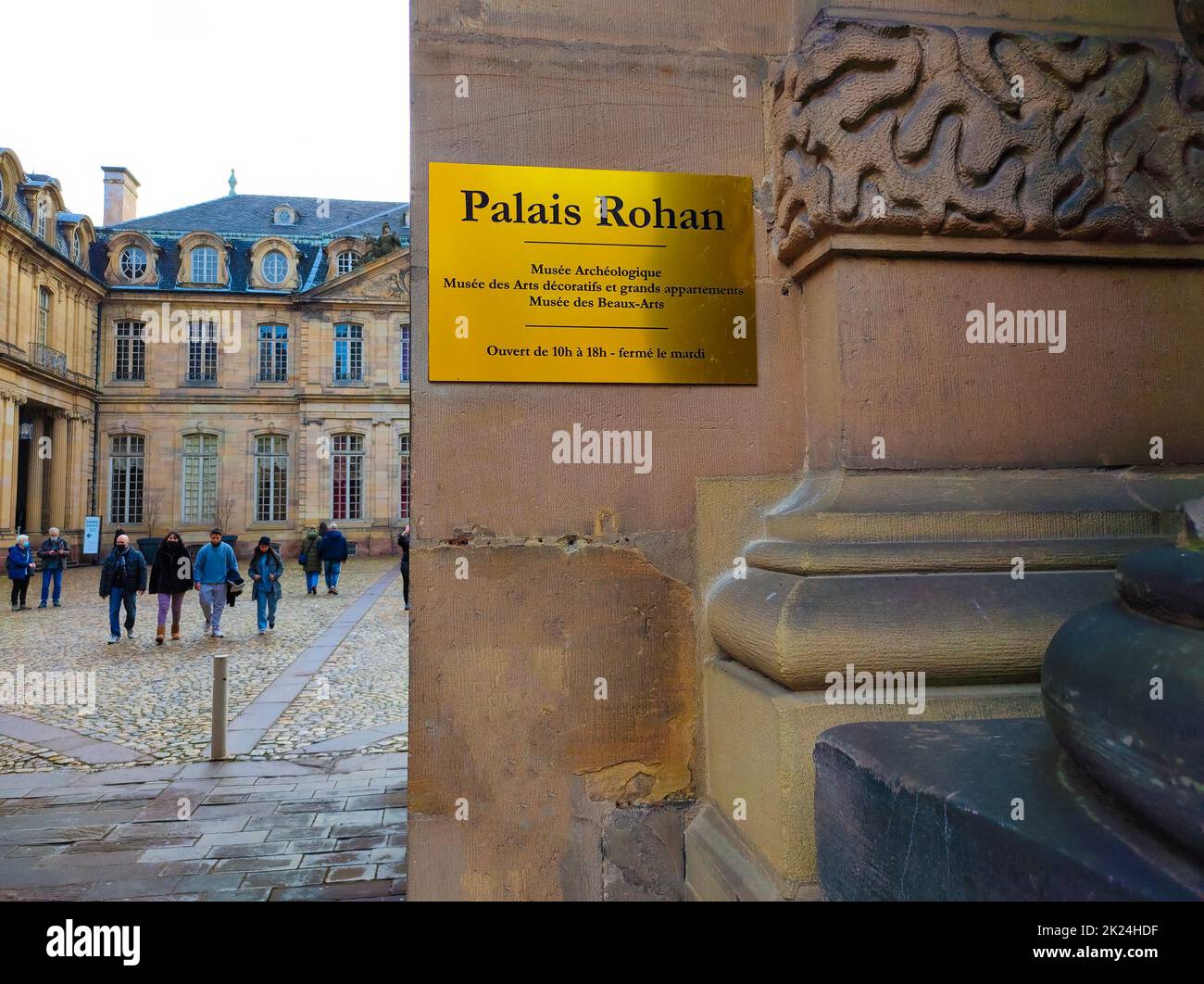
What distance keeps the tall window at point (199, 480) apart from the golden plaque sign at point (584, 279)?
36.1 m

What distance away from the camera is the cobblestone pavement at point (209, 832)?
3574 mm

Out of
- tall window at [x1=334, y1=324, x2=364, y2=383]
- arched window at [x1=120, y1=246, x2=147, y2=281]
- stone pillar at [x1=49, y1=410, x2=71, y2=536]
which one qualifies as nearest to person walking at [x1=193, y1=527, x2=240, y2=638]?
stone pillar at [x1=49, y1=410, x2=71, y2=536]

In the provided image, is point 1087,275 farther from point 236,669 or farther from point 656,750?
point 236,669

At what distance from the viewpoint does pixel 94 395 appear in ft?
109

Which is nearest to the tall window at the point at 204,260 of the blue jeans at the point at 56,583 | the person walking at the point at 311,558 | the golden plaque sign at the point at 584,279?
the blue jeans at the point at 56,583

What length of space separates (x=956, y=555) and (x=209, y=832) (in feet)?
13.7

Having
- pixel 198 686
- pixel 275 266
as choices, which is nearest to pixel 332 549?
pixel 198 686

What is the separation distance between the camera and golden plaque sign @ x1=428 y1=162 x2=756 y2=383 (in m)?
2.42

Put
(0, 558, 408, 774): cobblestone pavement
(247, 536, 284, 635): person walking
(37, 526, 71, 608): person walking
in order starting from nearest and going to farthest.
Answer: (0, 558, 408, 774): cobblestone pavement < (247, 536, 284, 635): person walking < (37, 526, 71, 608): person walking

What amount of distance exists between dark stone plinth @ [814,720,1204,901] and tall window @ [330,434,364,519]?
113 ft

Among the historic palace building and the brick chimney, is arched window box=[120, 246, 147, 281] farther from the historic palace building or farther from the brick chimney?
the brick chimney

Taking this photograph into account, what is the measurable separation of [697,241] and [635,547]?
1.01 m

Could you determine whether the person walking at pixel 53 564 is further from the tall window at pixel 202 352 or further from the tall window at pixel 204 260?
the tall window at pixel 204 260

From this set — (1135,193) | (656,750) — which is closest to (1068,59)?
(1135,193)
